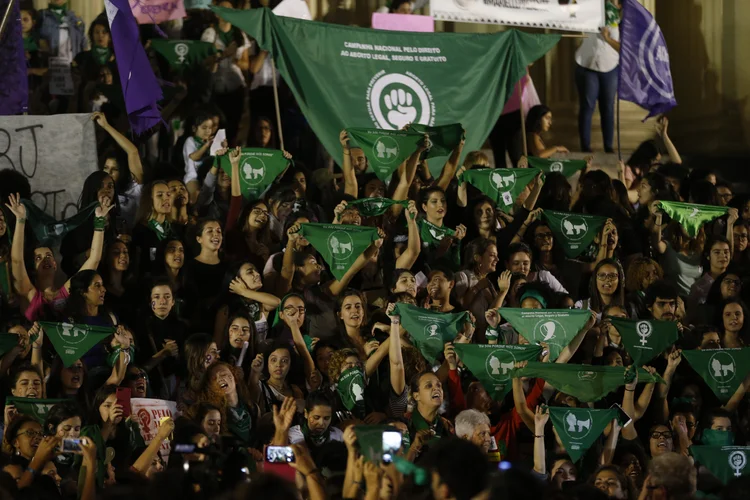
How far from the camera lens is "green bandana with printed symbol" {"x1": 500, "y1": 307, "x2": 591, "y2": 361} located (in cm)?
1314

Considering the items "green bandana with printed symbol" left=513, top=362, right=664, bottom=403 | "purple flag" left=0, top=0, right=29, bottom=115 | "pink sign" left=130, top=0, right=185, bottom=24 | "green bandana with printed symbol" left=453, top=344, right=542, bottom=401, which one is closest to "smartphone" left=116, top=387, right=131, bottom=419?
"green bandana with printed symbol" left=453, top=344, right=542, bottom=401

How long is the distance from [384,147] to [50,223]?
2.88 m

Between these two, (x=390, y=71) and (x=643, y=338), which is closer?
(x=643, y=338)

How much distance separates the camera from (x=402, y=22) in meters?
17.2

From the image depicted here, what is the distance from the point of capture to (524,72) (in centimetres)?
1666

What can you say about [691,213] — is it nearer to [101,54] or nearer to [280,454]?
[101,54]

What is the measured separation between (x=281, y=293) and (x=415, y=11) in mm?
6779

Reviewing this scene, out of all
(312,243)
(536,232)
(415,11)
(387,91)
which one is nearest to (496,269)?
(536,232)

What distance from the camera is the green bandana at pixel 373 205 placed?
14062mm

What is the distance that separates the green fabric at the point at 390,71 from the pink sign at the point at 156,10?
858 millimetres

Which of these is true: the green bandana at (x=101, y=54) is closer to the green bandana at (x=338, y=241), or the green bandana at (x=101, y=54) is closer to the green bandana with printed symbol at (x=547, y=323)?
the green bandana at (x=338, y=241)

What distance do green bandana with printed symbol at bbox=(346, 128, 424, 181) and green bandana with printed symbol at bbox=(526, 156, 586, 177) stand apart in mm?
1240

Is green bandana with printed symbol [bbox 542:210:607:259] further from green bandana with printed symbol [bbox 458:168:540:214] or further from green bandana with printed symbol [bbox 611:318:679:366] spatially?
green bandana with printed symbol [bbox 611:318:679:366]

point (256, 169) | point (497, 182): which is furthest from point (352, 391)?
point (497, 182)
